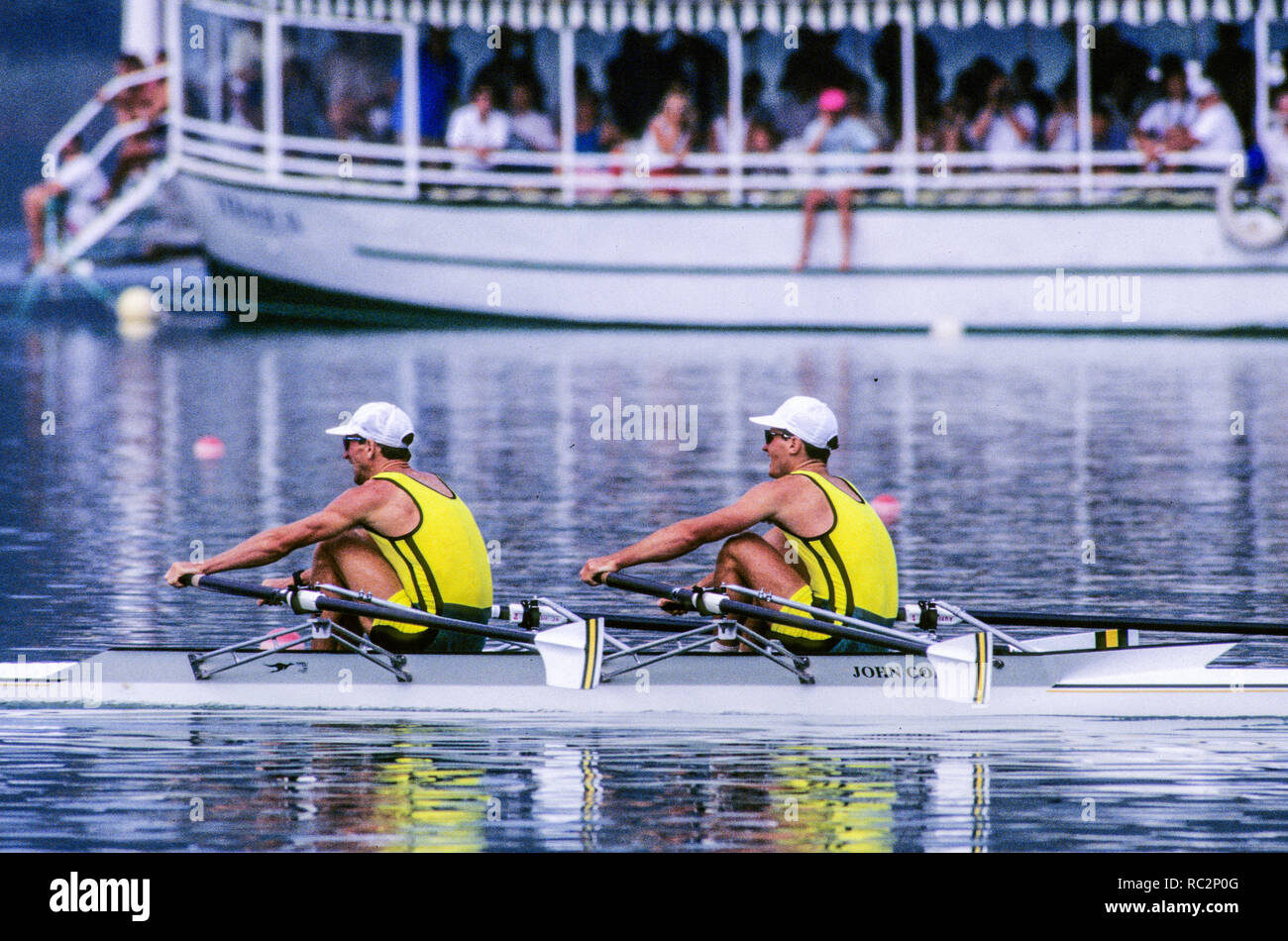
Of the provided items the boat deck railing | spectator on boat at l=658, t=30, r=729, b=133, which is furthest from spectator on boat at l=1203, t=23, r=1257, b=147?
spectator on boat at l=658, t=30, r=729, b=133

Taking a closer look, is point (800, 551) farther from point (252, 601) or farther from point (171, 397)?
point (171, 397)

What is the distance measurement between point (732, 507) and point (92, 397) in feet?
50.8

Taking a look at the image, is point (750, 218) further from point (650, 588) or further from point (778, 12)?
point (650, 588)

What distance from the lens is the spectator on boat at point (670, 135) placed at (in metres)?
32.7

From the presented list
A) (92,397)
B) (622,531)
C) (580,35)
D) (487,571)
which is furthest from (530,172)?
(487,571)

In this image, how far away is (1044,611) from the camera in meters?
14.8

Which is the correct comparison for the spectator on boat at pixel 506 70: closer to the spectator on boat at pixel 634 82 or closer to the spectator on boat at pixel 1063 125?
the spectator on boat at pixel 634 82

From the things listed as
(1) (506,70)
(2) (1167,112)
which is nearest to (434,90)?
(1) (506,70)

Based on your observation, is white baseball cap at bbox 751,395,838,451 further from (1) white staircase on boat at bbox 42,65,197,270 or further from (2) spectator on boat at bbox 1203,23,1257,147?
(1) white staircase on boat at bbox 42,65,197,270

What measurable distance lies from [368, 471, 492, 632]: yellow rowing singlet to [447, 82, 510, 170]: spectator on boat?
21.1 metres

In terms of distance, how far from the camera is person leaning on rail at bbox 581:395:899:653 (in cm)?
1190

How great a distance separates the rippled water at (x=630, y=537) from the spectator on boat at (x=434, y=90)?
271 cm

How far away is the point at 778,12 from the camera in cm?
3316

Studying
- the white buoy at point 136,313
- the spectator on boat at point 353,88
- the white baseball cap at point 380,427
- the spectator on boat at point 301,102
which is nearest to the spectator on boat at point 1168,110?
the spectator on boat at point 353,88
